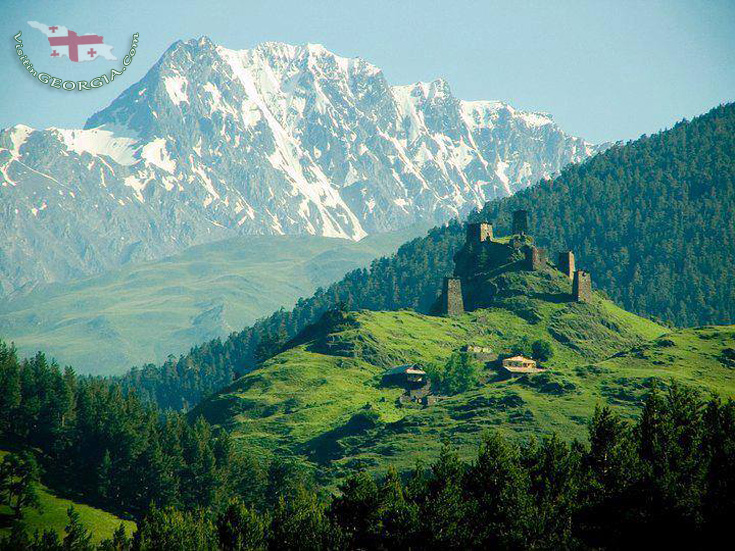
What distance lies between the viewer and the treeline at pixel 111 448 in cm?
17338

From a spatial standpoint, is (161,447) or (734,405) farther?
(161,447)

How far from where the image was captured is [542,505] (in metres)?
105

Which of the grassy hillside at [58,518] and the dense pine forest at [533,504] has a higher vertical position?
the dense pine forest at [533,504]

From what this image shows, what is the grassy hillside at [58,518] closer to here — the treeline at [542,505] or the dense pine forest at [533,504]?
the dense pine forest at [533,504]

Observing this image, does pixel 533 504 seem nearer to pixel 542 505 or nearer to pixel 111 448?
pixel 542 505

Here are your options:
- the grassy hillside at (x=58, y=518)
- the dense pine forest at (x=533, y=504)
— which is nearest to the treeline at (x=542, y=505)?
the dense pine forest at (x=533, y=504)

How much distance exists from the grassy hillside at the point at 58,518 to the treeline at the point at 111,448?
5038 mm

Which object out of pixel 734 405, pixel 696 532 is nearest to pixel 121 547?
pixel 696 532

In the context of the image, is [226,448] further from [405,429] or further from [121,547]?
[121,547]

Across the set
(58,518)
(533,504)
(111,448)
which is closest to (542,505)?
(533,504)

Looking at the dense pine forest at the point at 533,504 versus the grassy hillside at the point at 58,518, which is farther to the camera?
the grassy hillside at the point at 58,518

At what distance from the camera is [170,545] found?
110750 mm

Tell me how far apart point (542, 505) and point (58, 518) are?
266ft

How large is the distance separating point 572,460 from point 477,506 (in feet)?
37.6
